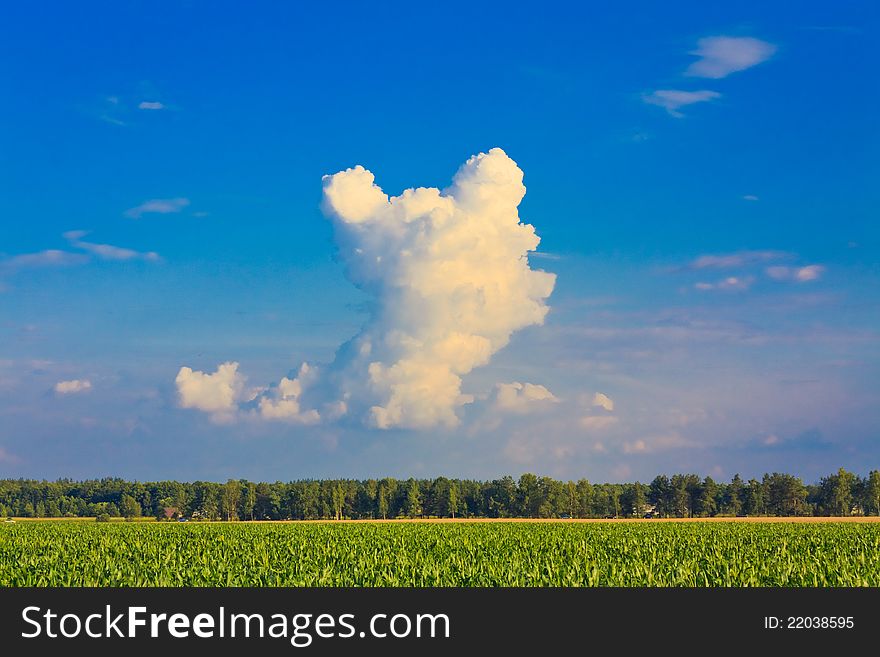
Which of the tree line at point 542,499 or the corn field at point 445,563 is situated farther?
the tree line at point 542,499

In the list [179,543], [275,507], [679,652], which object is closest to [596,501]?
[275,507]

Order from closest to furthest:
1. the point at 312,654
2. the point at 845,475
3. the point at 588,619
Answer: the point at 312,654, the point at 588,619, the point at 845,475

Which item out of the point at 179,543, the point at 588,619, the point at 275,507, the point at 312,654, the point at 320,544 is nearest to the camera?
the point at 312,654

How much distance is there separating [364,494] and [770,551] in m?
162

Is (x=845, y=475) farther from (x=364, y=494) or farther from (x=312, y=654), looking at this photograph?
(x=312, y=654)

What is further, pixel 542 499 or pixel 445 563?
→ pixel 542 499

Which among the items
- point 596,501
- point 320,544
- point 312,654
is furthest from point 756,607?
point 596,501

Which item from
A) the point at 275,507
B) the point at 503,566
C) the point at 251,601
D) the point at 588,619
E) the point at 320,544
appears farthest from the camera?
the point at 275,507

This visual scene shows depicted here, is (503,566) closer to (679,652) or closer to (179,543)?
(679,652)

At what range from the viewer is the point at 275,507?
193625mm

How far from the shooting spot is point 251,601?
2138cm

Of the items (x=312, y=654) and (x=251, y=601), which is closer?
(x=312, y=654)

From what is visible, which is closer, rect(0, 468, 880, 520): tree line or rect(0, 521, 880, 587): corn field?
rect(0, 521, 880, 587): corn field

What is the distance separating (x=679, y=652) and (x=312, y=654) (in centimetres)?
701
